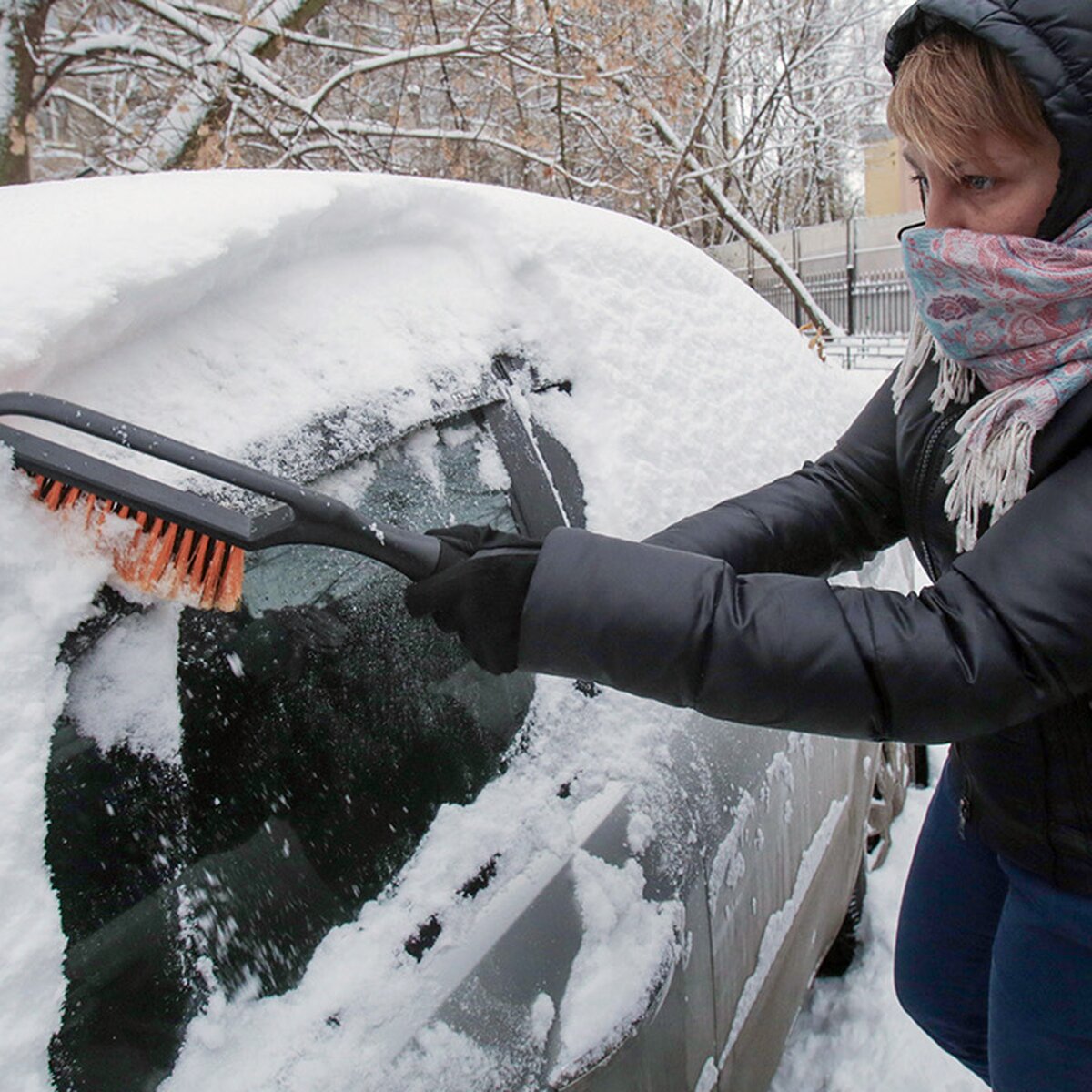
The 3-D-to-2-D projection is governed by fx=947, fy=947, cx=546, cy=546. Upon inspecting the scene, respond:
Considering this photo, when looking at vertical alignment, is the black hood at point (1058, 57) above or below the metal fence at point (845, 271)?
above

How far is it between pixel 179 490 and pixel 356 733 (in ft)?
1.20

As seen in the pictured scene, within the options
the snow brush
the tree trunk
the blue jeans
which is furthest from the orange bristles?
the tree trunk

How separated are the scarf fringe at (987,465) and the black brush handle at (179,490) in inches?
27.9

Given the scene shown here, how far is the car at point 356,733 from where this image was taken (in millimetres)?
893

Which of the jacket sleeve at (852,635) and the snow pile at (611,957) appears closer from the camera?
the jacket sleeve at (852,635)

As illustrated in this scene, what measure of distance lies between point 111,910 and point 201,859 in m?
0.10

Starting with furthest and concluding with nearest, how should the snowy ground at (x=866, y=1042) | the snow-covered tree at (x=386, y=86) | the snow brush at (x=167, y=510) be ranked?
the snow-covered tree at (x=386, y=86) → the snowy ground at (x=866, y=1042) → the snow brush at (x=167, y=510)

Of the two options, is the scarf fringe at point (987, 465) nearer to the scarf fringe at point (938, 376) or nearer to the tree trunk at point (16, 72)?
the scarf fringe at point (938, 376)

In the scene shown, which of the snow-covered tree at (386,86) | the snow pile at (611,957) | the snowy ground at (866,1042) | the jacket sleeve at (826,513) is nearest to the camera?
the snow pile at (611,957)

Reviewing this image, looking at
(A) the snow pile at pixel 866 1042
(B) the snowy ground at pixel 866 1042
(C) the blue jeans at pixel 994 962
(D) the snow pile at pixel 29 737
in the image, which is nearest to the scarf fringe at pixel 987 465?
(C) the blue jeans at pixel 994 962

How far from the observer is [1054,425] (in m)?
1.05

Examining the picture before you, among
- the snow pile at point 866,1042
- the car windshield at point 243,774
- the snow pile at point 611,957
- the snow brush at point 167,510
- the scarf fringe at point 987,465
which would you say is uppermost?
the snow brush at point 167,510

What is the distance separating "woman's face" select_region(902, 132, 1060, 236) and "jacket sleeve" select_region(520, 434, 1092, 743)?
29 cm

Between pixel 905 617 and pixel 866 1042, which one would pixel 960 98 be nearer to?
pixel 905 617
